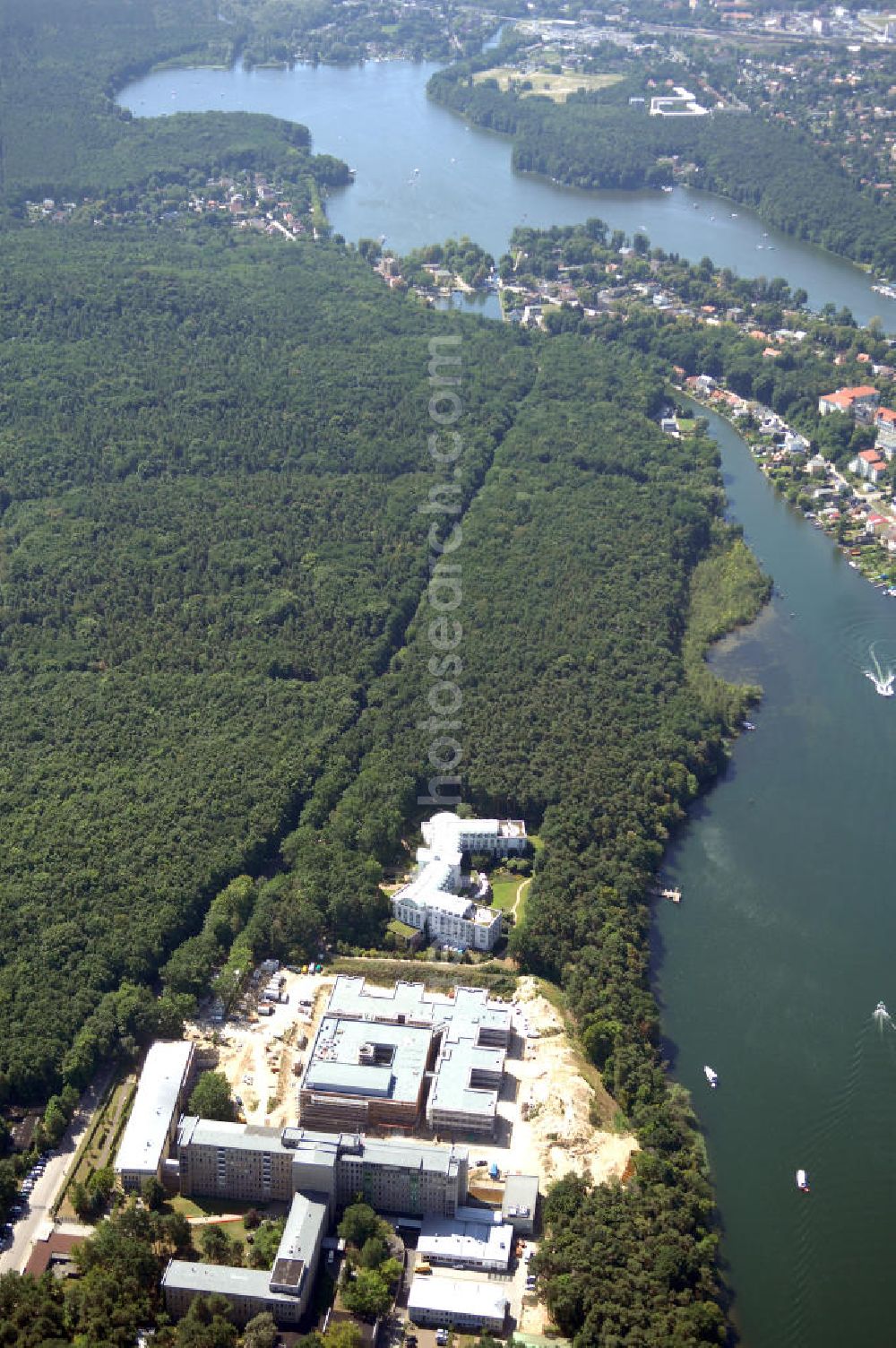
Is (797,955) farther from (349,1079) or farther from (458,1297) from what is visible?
(458,1297)

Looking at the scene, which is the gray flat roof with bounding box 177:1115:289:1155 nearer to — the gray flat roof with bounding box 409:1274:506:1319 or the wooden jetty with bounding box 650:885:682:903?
the gray flat roof with bounding box 409:1274:506:1319

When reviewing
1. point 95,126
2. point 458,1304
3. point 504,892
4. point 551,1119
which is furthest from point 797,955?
point 95,126

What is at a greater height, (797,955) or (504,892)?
(797,955)

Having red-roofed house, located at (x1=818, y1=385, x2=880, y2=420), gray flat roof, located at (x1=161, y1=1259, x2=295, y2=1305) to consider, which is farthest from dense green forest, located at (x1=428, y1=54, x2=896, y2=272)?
gray flat roof, located at (x1=161, y1=1259, x2=295, y2=1305)

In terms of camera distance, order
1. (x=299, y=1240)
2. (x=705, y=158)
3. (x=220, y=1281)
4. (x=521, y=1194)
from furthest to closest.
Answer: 1. (x=705, y=158)
2. (x=521, y=1194)
3. (x=299, y=1240)
4. (x=220, y=1281)

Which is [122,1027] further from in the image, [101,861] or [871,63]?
[871,63]

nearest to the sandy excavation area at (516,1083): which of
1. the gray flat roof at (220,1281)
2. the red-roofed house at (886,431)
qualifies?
the gray flat roof at (220,1281)

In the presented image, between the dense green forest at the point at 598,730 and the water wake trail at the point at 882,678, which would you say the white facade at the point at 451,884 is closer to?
the dense green forest at the point at 598,730
